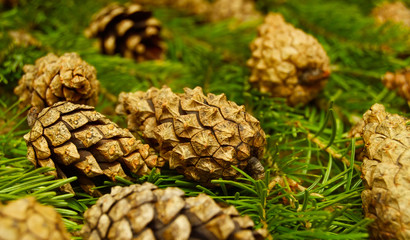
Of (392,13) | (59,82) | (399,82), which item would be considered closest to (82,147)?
(59,82)

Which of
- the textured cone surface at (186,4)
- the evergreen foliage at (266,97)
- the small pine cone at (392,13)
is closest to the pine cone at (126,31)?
the evergreen foliage at (266,97)

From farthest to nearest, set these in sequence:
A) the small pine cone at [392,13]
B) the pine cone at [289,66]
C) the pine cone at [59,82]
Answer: the small pine cone at [392,13] → the pine cone at [289,66] → the pine cone at [59,82]

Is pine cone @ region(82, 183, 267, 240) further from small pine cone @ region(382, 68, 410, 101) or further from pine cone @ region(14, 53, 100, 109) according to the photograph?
small pine cone @ region(382, 68, 410, 101)

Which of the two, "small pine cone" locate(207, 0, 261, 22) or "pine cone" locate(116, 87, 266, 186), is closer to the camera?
"pine cone" locate(116, 87, 266, 186)

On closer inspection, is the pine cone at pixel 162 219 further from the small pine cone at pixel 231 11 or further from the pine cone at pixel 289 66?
the small pine cone at pixel 231 11

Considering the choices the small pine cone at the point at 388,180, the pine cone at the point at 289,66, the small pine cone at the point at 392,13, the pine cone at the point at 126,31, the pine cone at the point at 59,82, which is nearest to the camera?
the small pine cone at the point at 388,180

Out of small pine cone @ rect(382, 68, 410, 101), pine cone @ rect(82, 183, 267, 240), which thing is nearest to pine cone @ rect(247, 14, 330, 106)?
small pine cone @ rect(382, 68, 410, 101)

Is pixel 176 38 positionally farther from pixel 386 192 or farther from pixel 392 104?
pixel 386 192
